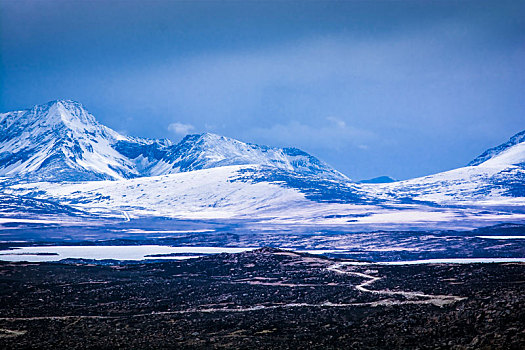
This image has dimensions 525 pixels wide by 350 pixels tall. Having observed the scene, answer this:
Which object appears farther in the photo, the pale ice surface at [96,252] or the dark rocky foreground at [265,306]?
the pale ice surface at [96,252]

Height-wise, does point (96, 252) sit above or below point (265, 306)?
above

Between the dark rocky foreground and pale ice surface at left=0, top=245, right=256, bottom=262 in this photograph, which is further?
pale ice surface at left=0, top=245, right=256, bottom=262

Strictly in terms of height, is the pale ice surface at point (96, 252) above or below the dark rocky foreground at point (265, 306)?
above

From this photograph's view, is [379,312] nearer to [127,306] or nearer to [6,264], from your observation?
[127,306]

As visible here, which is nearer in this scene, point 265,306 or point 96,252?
point 265,306

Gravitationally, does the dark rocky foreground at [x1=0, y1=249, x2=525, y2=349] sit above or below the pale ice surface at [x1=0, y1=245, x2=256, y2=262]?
below

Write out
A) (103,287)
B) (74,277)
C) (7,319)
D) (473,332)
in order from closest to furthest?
(473,332) → (7,319) → (103,287) → (74,277)

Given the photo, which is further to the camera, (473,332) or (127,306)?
(127,306)

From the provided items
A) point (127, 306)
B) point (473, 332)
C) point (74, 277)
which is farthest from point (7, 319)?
point (473, 332)
